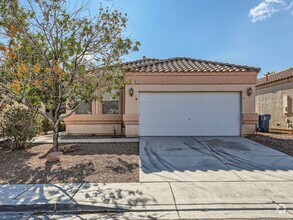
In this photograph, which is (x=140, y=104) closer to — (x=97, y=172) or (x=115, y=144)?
(x=115, y=144)

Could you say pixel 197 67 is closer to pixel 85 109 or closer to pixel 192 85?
pixel 192 85

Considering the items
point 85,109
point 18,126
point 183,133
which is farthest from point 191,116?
point 18,126

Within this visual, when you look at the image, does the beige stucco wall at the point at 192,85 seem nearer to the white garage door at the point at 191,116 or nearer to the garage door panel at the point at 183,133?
the white garage door at the point at 191,116

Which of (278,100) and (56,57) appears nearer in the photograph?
(56,57)

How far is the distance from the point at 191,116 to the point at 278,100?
7514 mm

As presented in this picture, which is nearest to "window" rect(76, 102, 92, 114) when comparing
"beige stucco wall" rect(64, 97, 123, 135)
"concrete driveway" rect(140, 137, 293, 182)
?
"beige stucco wall" rect(64, 97, 123, 135)

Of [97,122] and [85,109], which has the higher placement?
[85,109]

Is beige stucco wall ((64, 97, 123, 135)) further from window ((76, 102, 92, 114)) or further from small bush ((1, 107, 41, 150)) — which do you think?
small bush ((1, 107, 41, 150))

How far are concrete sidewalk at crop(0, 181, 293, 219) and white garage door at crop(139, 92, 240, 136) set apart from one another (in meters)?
6.19

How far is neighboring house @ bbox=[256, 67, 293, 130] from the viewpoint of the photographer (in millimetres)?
13305

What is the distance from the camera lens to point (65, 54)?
280 inches

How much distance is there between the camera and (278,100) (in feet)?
47.0

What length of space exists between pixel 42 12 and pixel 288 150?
10.3 m

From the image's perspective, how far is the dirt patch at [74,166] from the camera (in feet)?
17.6
